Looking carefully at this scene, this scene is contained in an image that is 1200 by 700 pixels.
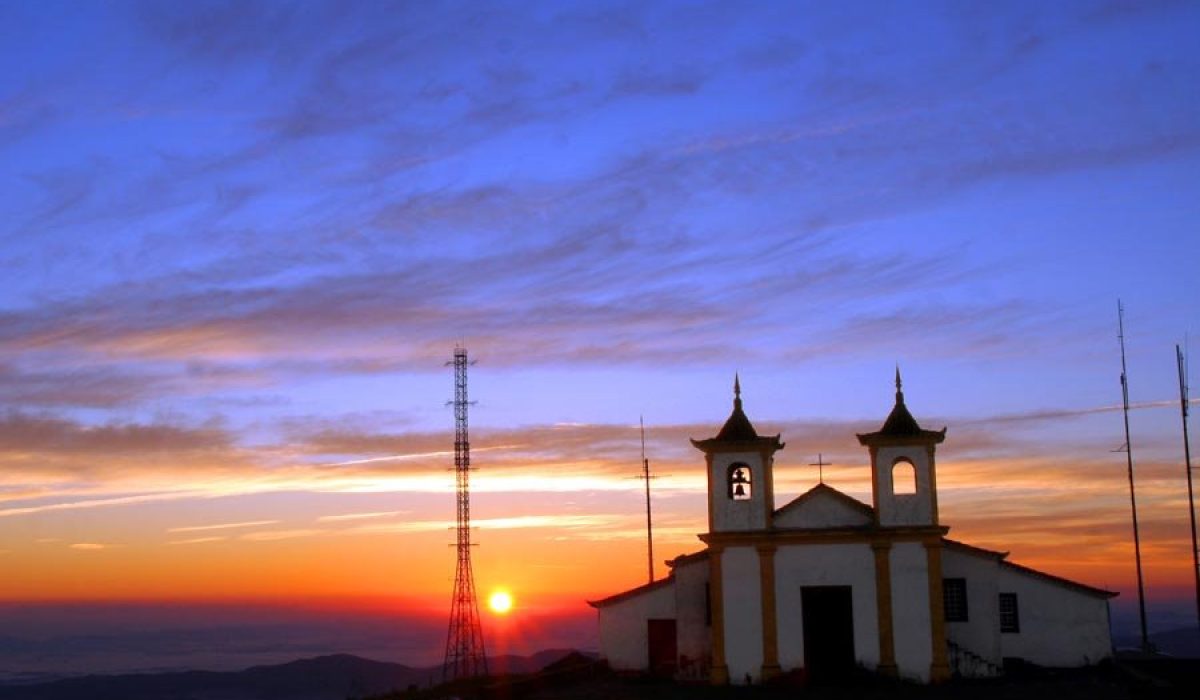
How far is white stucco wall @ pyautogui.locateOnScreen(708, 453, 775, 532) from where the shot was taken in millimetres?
41156

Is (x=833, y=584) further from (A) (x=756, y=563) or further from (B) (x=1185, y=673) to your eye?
(B) (x=1185, y=673)

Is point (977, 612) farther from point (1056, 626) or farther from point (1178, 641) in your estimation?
point (1178, 641)

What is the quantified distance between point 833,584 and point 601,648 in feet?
28.2

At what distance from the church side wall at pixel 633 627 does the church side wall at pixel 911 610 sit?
301 inches

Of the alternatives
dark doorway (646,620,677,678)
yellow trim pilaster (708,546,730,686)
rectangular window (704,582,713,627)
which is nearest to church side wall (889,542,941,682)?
yellow trim pilaster (708,546,730,686)

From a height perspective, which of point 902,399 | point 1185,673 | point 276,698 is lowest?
point 276,698

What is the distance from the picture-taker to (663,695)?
3747 centimetres

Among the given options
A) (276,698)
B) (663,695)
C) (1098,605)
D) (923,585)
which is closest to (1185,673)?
(1098,605)

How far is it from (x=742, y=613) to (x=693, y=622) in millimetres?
2827

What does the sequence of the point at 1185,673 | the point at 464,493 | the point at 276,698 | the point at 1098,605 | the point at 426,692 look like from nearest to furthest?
the point at 426,692
the point at 1185,673
the point at 1098,605
the point at 464,493
the point at 276,698

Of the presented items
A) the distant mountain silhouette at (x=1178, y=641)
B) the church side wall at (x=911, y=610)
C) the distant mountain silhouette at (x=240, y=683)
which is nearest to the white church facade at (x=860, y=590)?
the church side wall at (x=911, y=610)

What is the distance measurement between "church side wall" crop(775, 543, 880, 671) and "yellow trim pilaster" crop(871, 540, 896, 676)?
0.47ft

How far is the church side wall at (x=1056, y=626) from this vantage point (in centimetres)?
4228

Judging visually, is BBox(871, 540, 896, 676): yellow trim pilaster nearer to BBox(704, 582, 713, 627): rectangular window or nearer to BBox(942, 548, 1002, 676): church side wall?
BBox(942, 548, 1002, 676): church side wall
